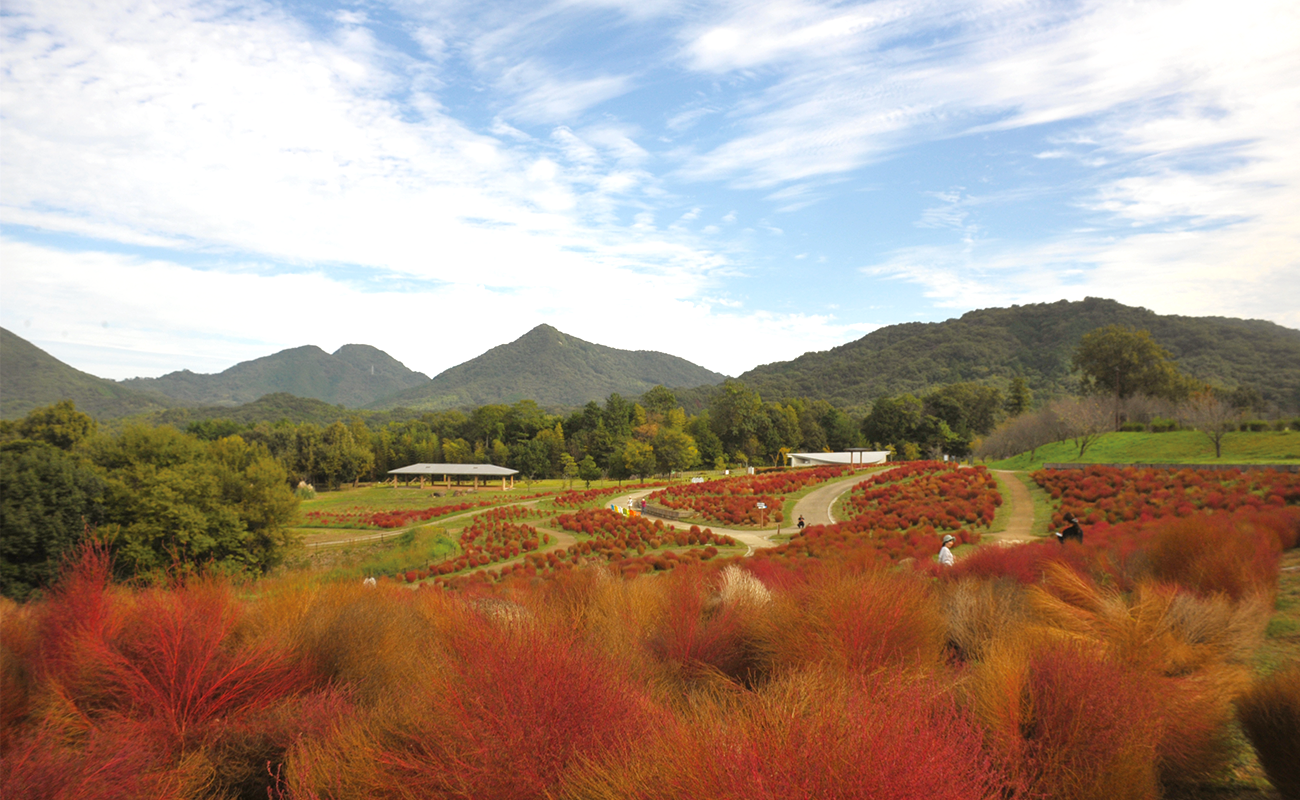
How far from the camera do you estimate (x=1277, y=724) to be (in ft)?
15.5

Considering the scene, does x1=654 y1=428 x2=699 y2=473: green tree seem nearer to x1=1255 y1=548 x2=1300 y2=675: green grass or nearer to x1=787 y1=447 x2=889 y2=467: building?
x1=787 y1=447 x2=889 y2=467: building

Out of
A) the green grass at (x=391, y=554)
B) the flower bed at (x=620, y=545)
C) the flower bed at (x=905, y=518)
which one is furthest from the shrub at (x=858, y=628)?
the green grass at (x=391, y=554)

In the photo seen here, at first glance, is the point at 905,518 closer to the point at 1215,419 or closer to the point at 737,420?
the point at 1215,419

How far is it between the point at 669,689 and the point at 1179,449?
4810 centimetres

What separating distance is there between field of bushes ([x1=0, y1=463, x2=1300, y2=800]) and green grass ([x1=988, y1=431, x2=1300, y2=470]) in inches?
1293

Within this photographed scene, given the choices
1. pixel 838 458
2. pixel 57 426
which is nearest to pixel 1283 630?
pixel 838 458

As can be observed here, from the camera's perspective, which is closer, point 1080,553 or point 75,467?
point 1080,553

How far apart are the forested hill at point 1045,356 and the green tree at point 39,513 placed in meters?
123

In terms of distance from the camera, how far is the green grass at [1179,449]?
33.3 meters

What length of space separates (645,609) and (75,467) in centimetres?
3405

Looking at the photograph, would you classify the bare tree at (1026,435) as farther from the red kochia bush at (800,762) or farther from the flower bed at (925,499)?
the red kochia bush at (800,762)

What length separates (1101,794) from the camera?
3.63 metres

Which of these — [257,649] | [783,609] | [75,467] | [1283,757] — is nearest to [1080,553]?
[1283,757]

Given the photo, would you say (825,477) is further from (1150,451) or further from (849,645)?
(849,645)
